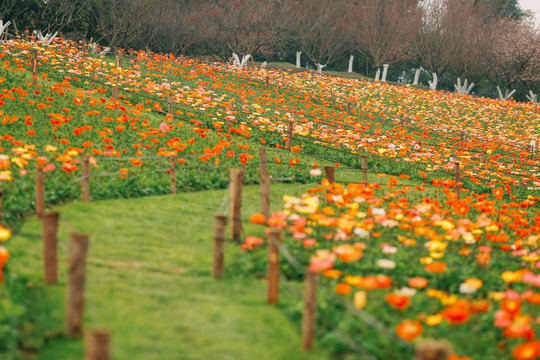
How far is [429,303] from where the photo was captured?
7312 millimetres

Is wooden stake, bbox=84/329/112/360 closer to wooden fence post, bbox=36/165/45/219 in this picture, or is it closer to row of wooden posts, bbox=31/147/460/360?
row of wooden posts, bbox=31/147/460/360

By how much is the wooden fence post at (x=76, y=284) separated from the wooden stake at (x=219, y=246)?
7.74 feet

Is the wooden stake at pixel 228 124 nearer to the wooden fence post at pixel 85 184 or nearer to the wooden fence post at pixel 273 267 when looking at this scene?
the wooden fence post at pixel 85 184

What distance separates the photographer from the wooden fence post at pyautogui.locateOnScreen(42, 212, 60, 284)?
22.2ft

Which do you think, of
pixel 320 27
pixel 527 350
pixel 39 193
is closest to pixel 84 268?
pixel 527 350

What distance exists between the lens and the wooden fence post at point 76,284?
5.67 metres

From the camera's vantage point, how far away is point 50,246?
6.85 metres

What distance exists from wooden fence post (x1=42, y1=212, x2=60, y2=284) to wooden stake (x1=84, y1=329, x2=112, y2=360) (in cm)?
292

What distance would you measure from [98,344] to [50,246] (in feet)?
9.99

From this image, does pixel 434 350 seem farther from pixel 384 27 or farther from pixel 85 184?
pixel 384 27

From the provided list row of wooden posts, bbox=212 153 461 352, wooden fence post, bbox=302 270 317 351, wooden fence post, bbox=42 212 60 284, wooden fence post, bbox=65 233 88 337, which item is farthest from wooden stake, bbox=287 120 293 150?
wooden fence post, bbox=65 233 88 337

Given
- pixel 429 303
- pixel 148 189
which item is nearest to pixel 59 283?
pixel 429 303

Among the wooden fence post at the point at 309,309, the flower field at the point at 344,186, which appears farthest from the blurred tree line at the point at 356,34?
the wooden fence post at the point at 309,309

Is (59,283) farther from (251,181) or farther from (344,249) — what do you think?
(251,181)
